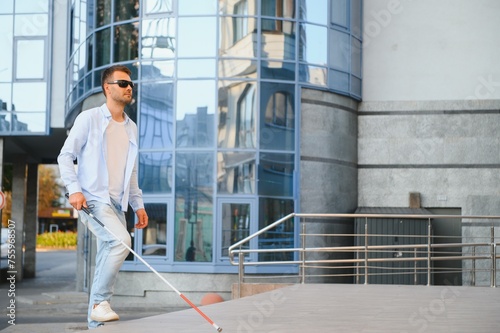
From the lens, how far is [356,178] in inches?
957

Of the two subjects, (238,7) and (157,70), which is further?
(157,70)

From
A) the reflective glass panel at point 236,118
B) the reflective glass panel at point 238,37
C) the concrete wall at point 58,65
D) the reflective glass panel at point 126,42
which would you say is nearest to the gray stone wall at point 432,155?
the reflective glass panel at point 236,118

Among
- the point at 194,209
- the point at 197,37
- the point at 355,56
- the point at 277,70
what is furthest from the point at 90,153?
the point at 355,56

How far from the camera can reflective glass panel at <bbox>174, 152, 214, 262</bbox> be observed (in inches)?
851

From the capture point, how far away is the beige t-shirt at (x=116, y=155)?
7867 millimetres

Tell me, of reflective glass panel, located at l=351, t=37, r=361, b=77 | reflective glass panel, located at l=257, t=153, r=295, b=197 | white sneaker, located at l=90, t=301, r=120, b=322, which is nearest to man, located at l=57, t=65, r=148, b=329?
white sneaker, located at l=90, t=301, r=120, b=322

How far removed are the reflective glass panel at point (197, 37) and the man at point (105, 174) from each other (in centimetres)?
1405

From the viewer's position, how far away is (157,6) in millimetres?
22344

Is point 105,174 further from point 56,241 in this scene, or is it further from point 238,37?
point 56,241

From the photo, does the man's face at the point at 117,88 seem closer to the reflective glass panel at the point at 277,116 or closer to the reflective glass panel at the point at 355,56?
the reflective glass panel at the point at 277,116

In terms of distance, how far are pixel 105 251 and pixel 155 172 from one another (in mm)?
14537

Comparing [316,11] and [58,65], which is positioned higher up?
[316,11]

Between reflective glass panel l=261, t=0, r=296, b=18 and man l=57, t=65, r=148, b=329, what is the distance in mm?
14485

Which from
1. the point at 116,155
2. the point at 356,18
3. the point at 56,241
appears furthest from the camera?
the point at 56,241
